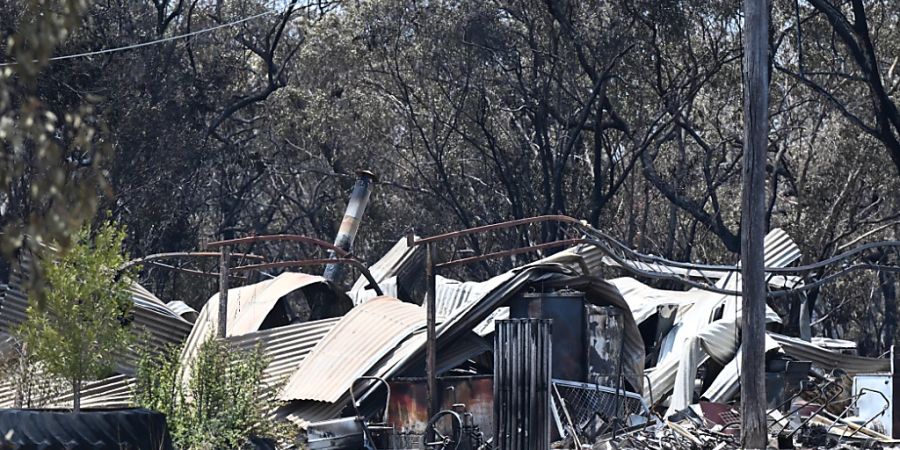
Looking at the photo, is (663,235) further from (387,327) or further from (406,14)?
(387,327)

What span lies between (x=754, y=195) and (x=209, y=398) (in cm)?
605

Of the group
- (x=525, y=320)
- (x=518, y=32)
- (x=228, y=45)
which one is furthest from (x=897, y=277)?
(x=525, y=320)

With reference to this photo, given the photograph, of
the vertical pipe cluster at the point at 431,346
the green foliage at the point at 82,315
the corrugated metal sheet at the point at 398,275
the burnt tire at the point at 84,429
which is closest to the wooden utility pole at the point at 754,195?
the vertical pipe cluster at the point at 431,346

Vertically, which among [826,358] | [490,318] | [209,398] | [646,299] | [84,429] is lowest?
[84,429]

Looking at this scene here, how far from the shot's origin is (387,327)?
61.5 feet

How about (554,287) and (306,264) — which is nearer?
(554,287)

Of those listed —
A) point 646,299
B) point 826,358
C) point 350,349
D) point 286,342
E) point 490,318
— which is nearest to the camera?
point 350,349

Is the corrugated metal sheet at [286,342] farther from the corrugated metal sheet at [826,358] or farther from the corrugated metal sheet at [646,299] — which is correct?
the corrugated metal sheet at [826,358]

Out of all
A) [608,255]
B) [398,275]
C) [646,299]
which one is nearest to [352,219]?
[398,275]

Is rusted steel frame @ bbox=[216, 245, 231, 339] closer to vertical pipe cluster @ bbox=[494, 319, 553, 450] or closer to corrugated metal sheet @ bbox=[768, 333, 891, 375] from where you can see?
vertical pipe cluster @ bbox=[494, 319, 553, 450]

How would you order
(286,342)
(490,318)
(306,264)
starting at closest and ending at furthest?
(306,264), (286,342), (490,318)

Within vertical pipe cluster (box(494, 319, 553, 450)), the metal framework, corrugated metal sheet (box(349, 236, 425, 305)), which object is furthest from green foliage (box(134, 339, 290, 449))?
corrugated metal sheet (box(349, 236, 425, 305))

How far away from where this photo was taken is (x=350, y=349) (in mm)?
18312

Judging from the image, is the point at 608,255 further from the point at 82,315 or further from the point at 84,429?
the point at 84,429
